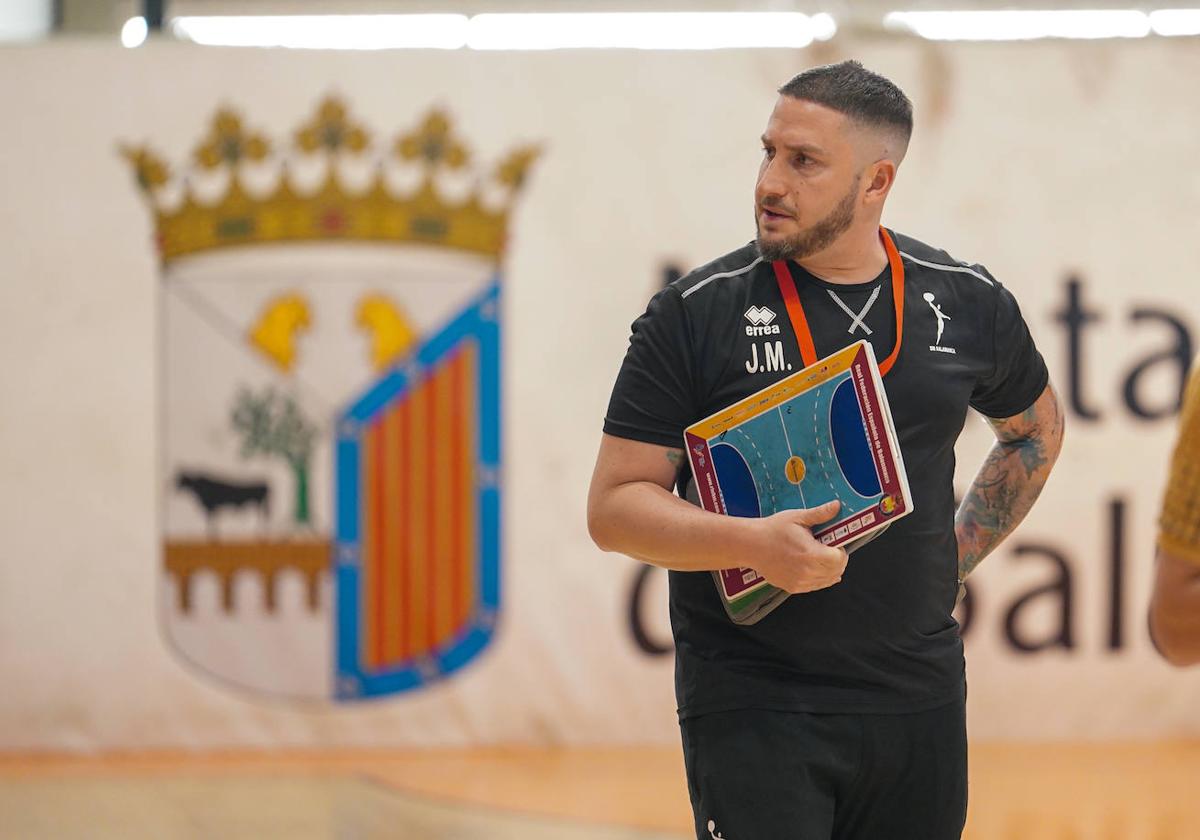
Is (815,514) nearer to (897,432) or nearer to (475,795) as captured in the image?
(897,432)

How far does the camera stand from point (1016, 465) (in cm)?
243

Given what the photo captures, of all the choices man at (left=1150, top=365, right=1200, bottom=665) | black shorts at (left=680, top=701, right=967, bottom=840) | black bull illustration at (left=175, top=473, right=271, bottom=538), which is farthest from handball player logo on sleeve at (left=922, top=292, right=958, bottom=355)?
black bull illustration at (left=175, top=473, right=271, bottom=538)

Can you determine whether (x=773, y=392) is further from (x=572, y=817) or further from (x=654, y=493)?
(x=572, y=817)

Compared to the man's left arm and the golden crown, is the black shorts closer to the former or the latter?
the man's left arm

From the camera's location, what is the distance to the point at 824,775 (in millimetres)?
2076

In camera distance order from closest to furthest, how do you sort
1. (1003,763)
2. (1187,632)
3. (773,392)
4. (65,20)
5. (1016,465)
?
(1187,632), (773,392), (1016,465), (1003,763), (65,20)

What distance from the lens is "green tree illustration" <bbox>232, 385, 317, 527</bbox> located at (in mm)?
5184

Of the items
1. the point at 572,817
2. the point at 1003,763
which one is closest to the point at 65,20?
the point at 572,817

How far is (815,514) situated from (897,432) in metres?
0.27

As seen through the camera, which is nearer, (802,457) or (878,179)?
(802,457)

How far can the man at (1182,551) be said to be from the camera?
3.90 feet

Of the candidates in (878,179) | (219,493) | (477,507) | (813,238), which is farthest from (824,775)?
(219,493)

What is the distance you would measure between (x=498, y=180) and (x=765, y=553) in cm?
352

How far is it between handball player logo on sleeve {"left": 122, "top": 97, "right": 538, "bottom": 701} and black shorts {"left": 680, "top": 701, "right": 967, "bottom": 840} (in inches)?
125
